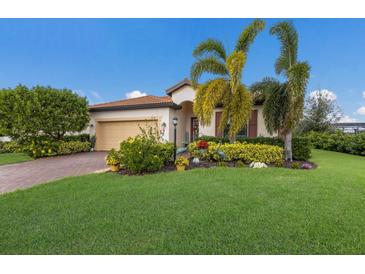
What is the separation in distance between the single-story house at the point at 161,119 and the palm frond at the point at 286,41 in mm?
3719

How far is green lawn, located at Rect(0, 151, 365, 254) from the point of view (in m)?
2.60

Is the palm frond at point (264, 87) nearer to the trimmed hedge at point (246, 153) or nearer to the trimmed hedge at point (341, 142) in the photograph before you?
the trimmed hedge at point (246, 153)

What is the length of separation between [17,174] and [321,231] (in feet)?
33.5

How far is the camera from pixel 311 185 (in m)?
5.21

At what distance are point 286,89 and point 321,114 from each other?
40.6ft

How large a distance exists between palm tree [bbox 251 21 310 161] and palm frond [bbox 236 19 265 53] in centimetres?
76

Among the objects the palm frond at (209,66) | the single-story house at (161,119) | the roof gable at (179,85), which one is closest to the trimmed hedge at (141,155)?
the palm frond at (209,66)

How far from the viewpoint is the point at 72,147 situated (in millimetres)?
13789

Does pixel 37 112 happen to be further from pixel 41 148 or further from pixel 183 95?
pixel 183 95

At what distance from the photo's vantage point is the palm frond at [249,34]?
8.52 m

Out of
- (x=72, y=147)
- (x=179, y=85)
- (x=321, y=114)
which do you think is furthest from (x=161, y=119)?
(x=321, y=114)

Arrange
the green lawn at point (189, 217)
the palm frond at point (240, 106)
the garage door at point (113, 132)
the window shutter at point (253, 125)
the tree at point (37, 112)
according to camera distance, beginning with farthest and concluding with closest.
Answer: the garage door at point (113, 132) < the window shutter at point (253, 125) < the tree at point (37, 112) < the palm frond at point (240, 106) < the green lawn at point (189, 217)

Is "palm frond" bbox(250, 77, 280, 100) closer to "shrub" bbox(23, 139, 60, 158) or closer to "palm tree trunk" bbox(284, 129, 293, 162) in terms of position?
"palm tree trunk" bbox(284, 129, 293, 162)

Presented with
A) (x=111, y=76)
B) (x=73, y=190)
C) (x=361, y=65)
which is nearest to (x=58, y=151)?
(x=111, y=76)
